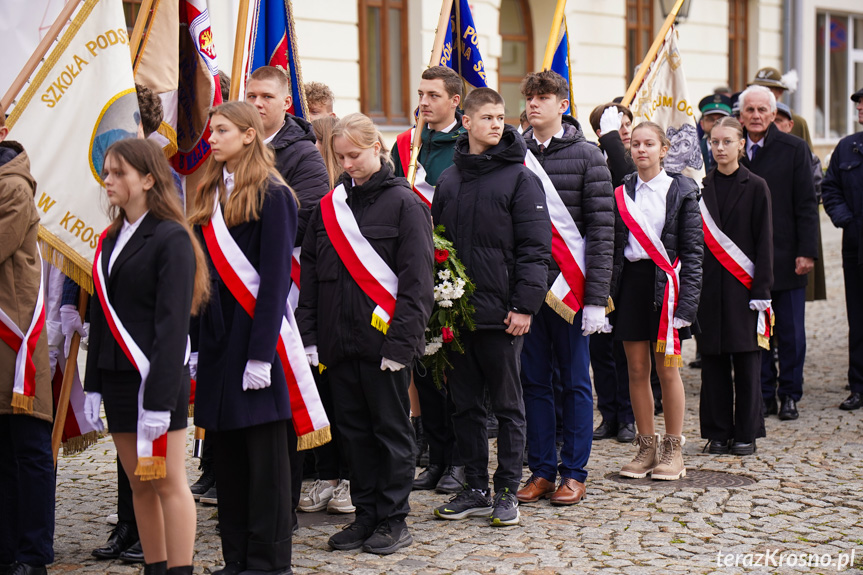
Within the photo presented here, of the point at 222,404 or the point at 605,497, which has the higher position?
the point at 222,404

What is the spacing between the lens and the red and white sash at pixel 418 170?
6.32m

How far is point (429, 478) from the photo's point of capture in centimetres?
607

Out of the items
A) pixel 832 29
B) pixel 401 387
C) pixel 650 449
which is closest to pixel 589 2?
pixel 832 29

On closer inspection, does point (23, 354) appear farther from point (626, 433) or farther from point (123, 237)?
point (626, 433)

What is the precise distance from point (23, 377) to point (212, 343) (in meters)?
0.77

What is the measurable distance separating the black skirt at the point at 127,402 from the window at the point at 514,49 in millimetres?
11592

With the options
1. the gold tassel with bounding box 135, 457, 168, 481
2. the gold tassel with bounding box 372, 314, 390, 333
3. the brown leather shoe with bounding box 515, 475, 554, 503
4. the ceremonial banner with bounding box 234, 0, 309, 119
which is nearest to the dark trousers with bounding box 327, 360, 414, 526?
the gold tassel with bounding box 372, 314, 390, 333

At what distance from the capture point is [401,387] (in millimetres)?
4992

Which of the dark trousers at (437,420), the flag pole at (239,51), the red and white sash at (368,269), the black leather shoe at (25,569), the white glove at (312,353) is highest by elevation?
the flag pole at (239,51)

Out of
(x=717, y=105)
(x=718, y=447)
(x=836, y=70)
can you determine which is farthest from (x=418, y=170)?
(x=836, y=70)

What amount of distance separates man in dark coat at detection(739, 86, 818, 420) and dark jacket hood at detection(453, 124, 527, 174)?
10.6ft

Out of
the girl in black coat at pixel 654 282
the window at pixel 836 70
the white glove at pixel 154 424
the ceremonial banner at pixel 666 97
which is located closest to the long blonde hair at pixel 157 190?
the white glove at pixel 154 424

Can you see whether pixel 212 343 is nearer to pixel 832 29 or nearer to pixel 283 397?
pixel 283 397

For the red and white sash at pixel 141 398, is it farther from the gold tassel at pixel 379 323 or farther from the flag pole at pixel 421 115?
the flag pole at pixel 421 115
